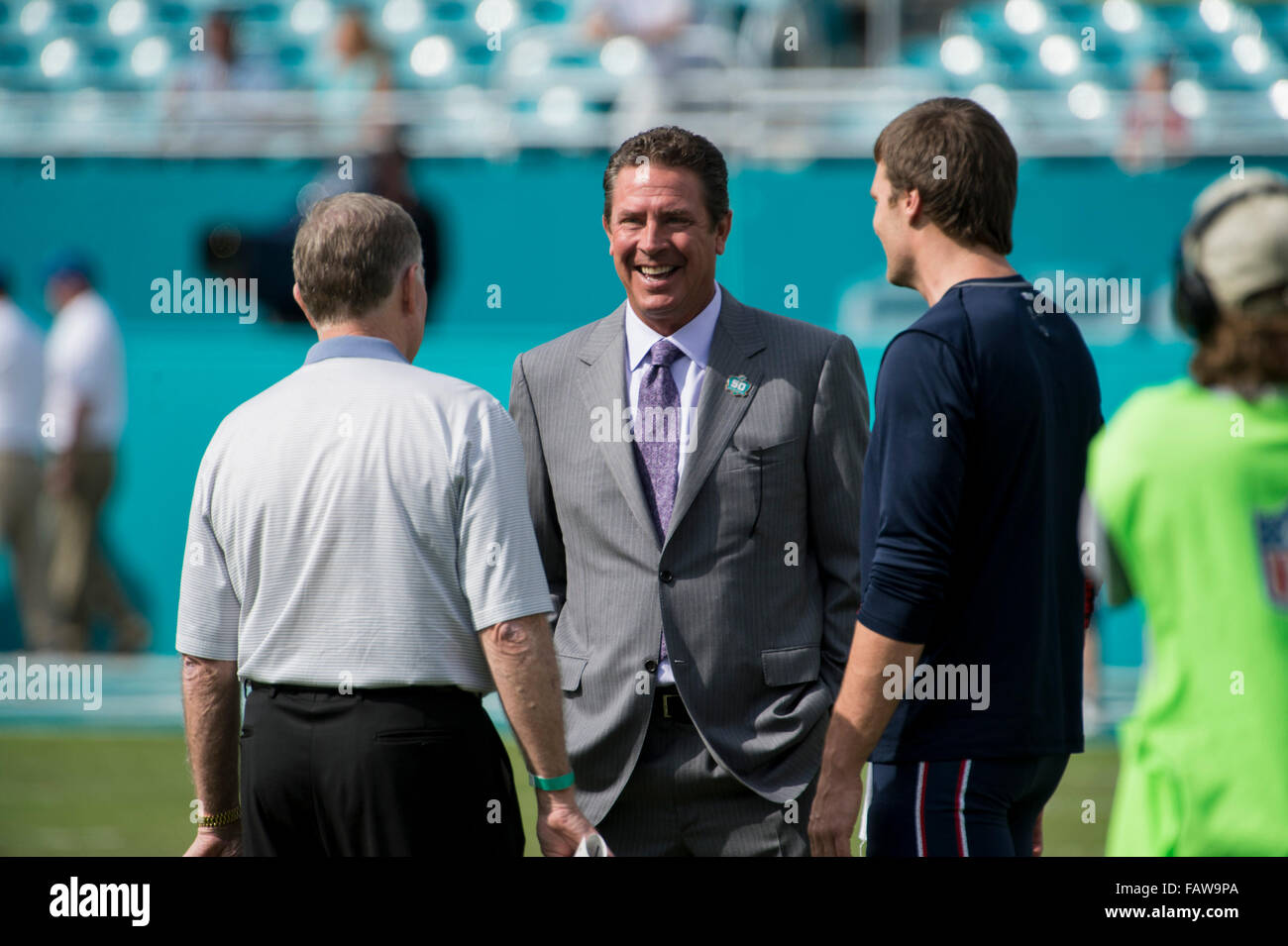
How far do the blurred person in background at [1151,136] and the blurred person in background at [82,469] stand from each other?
666cm

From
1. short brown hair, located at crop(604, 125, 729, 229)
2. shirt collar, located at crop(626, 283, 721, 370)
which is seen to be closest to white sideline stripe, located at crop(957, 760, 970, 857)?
shirt collar, located at crop(626, 283, 721, 370)

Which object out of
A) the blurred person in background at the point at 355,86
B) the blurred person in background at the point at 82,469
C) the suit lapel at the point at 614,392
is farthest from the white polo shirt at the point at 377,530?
the blurred person in background at the point at 355,86

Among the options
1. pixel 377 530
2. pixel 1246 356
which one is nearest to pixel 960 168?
pixel 1246 356

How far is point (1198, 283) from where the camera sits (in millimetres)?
1927

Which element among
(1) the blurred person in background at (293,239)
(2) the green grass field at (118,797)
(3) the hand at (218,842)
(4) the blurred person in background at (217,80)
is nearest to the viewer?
(3) the hand at (218,842)

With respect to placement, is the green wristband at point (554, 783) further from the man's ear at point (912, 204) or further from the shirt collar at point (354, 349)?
the man's ear at point (912, 204)

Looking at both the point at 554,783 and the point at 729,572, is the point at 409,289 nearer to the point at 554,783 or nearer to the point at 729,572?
the point at 729,572

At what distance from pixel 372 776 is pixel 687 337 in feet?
3.92

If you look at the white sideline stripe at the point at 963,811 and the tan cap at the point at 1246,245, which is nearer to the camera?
the tan cap at the point at 1246,245

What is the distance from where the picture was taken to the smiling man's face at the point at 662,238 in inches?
125

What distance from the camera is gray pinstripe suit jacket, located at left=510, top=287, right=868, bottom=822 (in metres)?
3.04

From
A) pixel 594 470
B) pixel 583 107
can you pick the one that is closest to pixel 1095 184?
pixel 583 107
